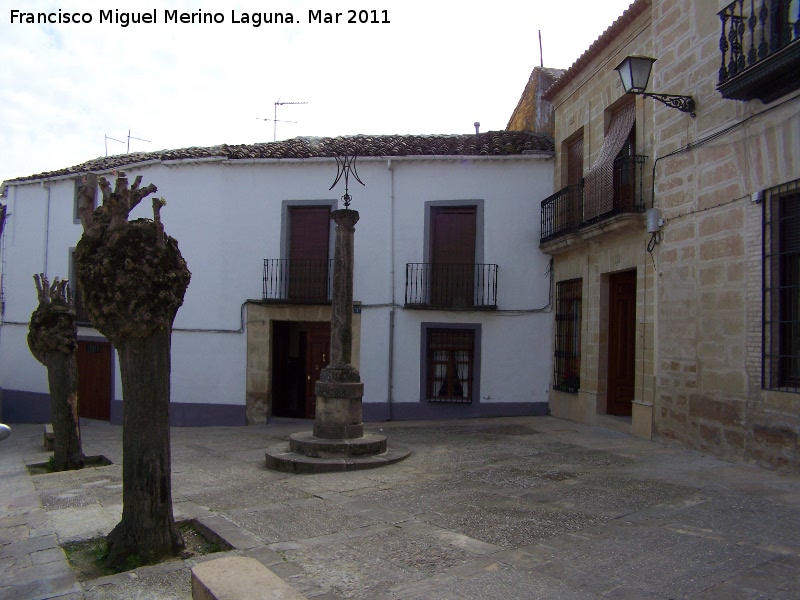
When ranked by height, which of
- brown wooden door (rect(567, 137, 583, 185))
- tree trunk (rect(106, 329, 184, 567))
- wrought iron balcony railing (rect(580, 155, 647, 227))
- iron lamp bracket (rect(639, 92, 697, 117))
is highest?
brown wooden door (rect(567, 137, 583, 185))

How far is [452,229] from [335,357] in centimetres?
531

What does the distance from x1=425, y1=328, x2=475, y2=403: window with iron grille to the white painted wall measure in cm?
25

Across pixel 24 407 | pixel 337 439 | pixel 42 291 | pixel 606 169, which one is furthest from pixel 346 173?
pixel 24 407

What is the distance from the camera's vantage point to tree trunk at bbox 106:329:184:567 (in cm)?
455

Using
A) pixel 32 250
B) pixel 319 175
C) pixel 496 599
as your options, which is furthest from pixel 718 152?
pixel 32 250

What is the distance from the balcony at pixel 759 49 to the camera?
6.00 m

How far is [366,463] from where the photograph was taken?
7582 millimetres

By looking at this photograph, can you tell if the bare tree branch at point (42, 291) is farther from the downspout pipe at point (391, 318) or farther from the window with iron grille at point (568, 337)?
the window with iron grille at point (568, 337)

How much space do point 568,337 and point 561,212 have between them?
215cm

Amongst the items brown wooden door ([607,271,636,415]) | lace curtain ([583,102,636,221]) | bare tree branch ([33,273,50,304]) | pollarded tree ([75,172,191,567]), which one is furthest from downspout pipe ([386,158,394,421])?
pollarded tree ([75,172,191,567])

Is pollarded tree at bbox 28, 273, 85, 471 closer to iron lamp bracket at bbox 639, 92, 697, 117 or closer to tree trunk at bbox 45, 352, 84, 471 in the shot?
tree trunk at bbox 45, 352, 84, 471

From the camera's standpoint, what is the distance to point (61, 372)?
30.0 ft

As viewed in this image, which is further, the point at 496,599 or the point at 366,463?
the point at 366,463

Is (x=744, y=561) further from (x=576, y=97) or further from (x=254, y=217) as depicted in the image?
(x=254, y=217)
